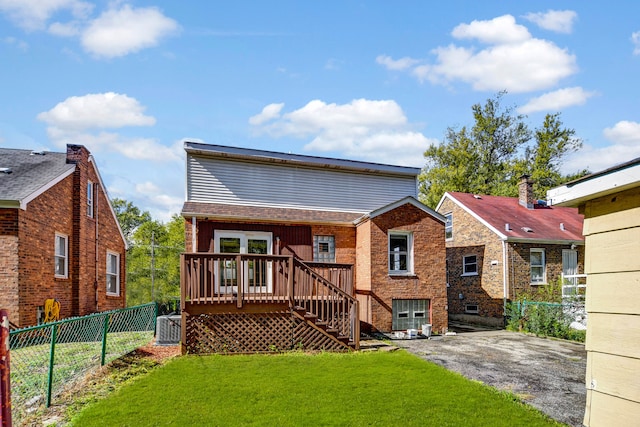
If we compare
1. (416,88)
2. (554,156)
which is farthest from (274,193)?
(554,156)

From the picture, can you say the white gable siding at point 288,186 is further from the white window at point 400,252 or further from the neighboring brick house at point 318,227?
the white window at point 400,252

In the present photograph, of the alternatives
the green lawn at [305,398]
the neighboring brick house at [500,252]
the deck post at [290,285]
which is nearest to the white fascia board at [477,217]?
the neighboring brick house at [500,252]

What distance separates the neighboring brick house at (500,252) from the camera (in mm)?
16775

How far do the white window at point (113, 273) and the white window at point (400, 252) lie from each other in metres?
12.0

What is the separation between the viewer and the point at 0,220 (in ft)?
34.4

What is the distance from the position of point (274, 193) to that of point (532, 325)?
1055 centimetres

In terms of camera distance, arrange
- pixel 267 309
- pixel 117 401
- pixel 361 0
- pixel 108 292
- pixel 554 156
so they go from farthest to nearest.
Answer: pixel 554 156
pixel 108 292
pixel 267 309
pixel 361 0
pixel 117 401

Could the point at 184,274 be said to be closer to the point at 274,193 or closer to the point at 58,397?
the point at 58,397

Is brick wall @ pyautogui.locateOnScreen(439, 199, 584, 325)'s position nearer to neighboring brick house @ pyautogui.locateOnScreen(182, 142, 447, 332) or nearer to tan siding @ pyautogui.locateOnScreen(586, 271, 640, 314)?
neighboring brick house @ pyautogui.locateOnScreen(182, 142, 447, 332)

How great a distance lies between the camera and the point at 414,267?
45.1 feet

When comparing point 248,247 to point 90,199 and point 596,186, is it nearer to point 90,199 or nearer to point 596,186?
point 90,199

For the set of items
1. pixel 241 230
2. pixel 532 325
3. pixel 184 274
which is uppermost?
pixel 241 230

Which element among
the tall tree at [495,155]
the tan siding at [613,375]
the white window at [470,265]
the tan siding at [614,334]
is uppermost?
the tall tree at [495,155]

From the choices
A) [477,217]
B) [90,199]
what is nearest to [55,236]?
[90,199]
